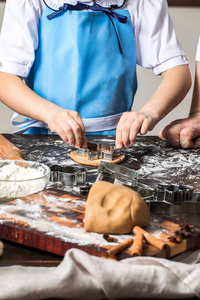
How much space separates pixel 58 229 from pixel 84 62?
118cm

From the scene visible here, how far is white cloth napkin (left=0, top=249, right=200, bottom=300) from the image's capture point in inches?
25.2

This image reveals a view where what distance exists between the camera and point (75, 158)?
56.8 inches

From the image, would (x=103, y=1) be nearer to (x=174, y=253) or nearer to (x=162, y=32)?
(x=162, y=32)

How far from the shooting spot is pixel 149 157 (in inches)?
60.1

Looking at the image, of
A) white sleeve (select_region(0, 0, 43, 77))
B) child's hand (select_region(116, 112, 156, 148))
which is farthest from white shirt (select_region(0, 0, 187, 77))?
child's hand (select_region(116, 112, 156, 148))

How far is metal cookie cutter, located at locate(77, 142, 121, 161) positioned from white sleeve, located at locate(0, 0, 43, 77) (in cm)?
58

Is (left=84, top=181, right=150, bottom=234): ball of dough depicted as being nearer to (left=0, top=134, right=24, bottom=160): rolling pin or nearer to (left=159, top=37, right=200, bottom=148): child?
(left=0, top=134, right=24, bottom=160): rolling pin

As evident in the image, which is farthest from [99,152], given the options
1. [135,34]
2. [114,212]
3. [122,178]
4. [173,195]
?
[135,34]

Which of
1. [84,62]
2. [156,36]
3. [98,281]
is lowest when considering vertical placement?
[98,281]

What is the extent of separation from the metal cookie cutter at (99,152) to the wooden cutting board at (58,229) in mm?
490

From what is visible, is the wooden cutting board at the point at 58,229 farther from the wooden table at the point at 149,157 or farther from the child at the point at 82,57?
the child at the point at 82,57

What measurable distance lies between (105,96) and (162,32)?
43 cm

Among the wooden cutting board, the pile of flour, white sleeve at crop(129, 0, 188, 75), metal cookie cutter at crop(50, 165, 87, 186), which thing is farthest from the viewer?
white sleeve at crop(129, 0, 188, 75)

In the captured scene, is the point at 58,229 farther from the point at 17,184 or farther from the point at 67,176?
the point at 67,176
